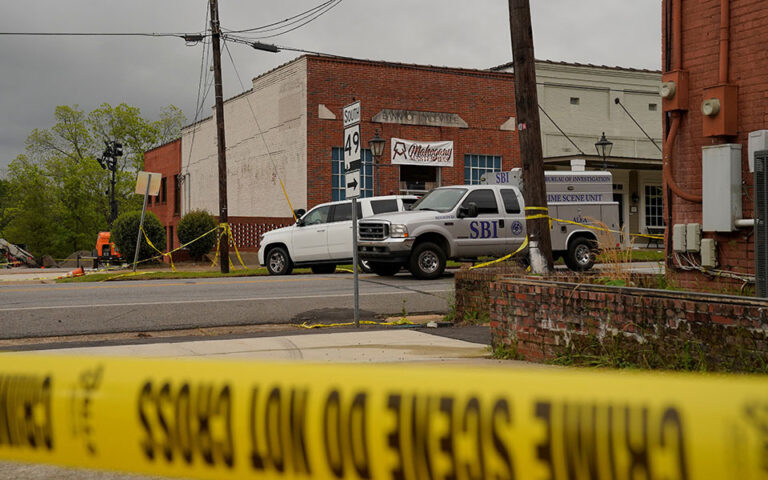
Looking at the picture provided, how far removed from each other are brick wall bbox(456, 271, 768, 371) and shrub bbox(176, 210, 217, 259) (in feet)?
71.9

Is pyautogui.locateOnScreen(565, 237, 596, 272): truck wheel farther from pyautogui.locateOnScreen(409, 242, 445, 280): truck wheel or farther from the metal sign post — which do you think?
the metal sign post

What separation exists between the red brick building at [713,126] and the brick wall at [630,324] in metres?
2.70

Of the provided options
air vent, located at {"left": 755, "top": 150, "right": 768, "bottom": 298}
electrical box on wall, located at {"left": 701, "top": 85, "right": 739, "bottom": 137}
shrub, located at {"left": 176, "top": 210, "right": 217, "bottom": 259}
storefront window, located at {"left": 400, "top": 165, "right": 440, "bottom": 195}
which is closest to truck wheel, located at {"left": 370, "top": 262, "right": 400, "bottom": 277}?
electrical box on wall, located at {"left": 701, "top": 85, "right": 739, "bottom": 137}

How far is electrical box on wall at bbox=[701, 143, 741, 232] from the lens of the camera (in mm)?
8305

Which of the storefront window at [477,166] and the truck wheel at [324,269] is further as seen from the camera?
the storefront window at [477,166]

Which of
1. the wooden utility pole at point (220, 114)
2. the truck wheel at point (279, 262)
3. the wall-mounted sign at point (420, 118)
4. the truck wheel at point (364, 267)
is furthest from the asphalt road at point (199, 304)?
the wall-mounted sign at point (420, 118)

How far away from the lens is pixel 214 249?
29.1 metres

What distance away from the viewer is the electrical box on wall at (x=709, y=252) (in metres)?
8.60

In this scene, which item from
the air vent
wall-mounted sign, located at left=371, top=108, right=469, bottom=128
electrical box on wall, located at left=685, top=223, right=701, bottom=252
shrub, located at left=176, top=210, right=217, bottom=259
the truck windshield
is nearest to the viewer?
the air vent

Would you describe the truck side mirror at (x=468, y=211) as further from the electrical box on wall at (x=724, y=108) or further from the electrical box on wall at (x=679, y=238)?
the electrical box on wall at (x=724, y=108)

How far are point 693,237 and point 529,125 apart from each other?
2433 millimetres

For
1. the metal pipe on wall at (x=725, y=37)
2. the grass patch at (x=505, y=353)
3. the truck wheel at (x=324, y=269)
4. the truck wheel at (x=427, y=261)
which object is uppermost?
the metal pipe on wall at (x=725, y=37)

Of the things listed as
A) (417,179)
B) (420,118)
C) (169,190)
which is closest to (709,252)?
(420,118)

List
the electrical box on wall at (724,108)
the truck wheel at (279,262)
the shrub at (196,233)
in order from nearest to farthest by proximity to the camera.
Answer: the electrical box on wall at (724,108) < the truck wheel at (279,262) < the shrub at (196,233)
